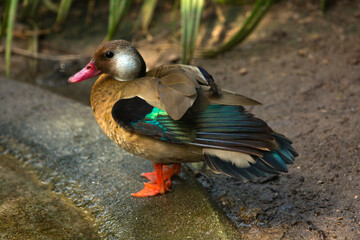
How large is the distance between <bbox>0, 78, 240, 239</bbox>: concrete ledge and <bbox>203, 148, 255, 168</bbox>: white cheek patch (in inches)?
12.0

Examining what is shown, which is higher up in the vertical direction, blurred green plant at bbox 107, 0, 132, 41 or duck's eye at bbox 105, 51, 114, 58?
duck's eye at bbox 105, 51, 114, 58

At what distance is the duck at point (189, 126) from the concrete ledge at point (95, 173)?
0.18 metres

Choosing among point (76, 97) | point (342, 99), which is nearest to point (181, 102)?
point (342, 99)

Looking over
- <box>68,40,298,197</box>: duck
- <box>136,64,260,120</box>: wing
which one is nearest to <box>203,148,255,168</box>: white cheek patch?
<box>68,40,298,197</box>: duck

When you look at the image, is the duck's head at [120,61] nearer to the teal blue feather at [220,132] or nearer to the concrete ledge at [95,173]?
the teal blue feather at [220,132]

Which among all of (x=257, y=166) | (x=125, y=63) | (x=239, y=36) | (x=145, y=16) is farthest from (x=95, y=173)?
(x=145, y=16)

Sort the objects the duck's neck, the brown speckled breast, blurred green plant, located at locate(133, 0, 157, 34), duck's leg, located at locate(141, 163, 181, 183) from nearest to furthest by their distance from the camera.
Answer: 1. the brown speckled breast
2. the duck's neck
3. duck's leg, located at locate(141, 163, 181, 183)
4. blurred green plant, located at locate(133, 0, 157, 34)

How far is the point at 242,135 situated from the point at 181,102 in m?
0.36

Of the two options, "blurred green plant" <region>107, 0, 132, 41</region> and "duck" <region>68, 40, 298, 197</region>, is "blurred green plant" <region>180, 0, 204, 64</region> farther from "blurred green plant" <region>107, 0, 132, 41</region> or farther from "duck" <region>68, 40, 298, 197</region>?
"duck" <region>68, 40, 298, 197</region>

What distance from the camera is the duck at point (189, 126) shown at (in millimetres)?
2412

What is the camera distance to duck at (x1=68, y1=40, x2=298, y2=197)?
2.41 metres

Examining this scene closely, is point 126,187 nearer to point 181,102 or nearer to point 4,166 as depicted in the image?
point 181,102

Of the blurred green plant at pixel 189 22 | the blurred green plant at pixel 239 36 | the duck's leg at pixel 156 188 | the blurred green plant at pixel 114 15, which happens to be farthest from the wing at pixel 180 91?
the blurred green plant at pixel 239 36

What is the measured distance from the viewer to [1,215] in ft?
8.43
